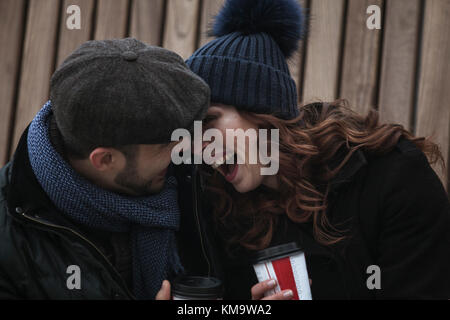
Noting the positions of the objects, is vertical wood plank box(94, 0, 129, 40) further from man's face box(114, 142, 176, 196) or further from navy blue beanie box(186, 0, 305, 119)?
man's face box(114, 142, 176, 196)

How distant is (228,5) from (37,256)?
1205mm

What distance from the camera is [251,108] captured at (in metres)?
1.61

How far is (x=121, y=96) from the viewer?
1158 millimetres

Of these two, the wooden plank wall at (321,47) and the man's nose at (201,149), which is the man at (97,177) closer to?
the man's nose at (201,149)

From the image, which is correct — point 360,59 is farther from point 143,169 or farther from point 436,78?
point 143,169

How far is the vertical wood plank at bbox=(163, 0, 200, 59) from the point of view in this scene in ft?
7.59

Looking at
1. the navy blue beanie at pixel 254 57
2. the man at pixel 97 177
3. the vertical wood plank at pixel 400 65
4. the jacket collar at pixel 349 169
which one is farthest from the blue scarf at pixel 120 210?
the vertical wood plank at pixel 400 65

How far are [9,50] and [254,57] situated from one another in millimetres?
1622

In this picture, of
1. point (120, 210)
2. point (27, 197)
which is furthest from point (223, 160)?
point (27, 197)

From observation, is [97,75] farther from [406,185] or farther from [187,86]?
[406,185]

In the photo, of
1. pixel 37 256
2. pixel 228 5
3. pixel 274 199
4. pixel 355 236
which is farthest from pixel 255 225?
pixel 228 5

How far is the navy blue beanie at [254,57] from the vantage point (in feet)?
5.25

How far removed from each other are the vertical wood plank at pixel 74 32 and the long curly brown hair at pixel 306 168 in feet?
4.21

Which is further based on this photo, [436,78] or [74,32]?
[74,32]
